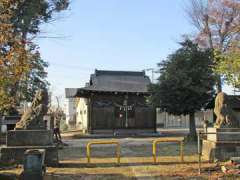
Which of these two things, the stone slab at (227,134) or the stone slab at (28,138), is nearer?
the stone slab at (28,138)

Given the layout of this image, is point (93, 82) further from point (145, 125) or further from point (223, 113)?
point (223, 113)

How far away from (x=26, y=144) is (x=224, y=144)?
702 centimetres

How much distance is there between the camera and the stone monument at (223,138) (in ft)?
49.3

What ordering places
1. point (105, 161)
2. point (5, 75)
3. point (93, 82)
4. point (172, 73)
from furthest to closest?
point (93, 82)
point (172, 73)
point (105, 161)
point (5, 75)

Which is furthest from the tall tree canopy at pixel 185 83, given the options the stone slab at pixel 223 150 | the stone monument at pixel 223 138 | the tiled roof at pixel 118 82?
the tiled roof at pixel 118 82

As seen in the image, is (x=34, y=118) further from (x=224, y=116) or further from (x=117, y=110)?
(x=117, y=110)

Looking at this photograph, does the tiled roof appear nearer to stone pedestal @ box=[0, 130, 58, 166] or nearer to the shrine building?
the shrine building

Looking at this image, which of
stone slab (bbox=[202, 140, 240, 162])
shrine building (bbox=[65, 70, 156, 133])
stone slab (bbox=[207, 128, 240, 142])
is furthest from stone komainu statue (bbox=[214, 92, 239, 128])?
shrine building (bbox=[65, 70, 156, 133])

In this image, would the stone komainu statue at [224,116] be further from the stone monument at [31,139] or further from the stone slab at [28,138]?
the stone slab at [28,138]

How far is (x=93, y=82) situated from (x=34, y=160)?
26.3 m

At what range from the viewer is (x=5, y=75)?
1061 cm

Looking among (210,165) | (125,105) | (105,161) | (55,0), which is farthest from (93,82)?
(210,165)

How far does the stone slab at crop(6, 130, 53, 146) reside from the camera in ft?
47.4

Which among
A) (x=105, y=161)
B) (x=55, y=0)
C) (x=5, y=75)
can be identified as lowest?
(x=105, y=161)
